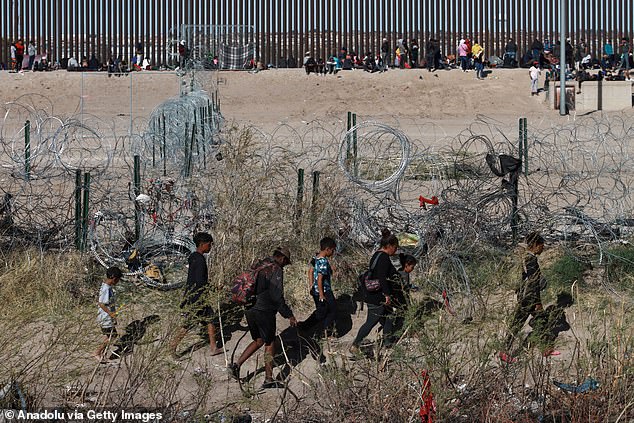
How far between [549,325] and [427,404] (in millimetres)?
Result: 2233

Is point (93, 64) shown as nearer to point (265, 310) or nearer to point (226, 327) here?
point (226, 327)

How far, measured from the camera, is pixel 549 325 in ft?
27.3

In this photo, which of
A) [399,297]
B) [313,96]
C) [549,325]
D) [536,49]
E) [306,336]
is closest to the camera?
[549,325]

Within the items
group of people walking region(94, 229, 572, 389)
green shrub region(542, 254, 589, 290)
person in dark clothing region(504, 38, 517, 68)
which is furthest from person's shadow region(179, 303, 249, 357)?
person in dark clothing region(504, 38, 517, 68)

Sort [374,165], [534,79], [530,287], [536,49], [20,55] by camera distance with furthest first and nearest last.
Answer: [20,55] → [536,49] → [534,79] → [374,165] → [530,287]

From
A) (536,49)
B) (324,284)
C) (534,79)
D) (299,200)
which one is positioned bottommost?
(324,284)

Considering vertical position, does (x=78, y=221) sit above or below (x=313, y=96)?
below

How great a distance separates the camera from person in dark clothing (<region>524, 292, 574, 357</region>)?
776cm

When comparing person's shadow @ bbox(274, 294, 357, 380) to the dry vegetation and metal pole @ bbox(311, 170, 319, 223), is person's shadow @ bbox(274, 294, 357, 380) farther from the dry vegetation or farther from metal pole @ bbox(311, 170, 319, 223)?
metal pole @ bbox(311, 170, 319, 223)

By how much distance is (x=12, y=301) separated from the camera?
9.81 meters

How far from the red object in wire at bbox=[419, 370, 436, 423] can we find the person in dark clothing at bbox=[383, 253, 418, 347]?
5.57 feet

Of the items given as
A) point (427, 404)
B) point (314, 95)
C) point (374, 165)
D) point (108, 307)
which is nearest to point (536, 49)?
point (314, 95)

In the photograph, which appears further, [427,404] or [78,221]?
[78,221]

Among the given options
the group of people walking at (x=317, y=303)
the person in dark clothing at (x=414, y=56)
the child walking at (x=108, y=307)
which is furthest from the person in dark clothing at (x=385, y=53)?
the child walking at (x=108, y=307)
